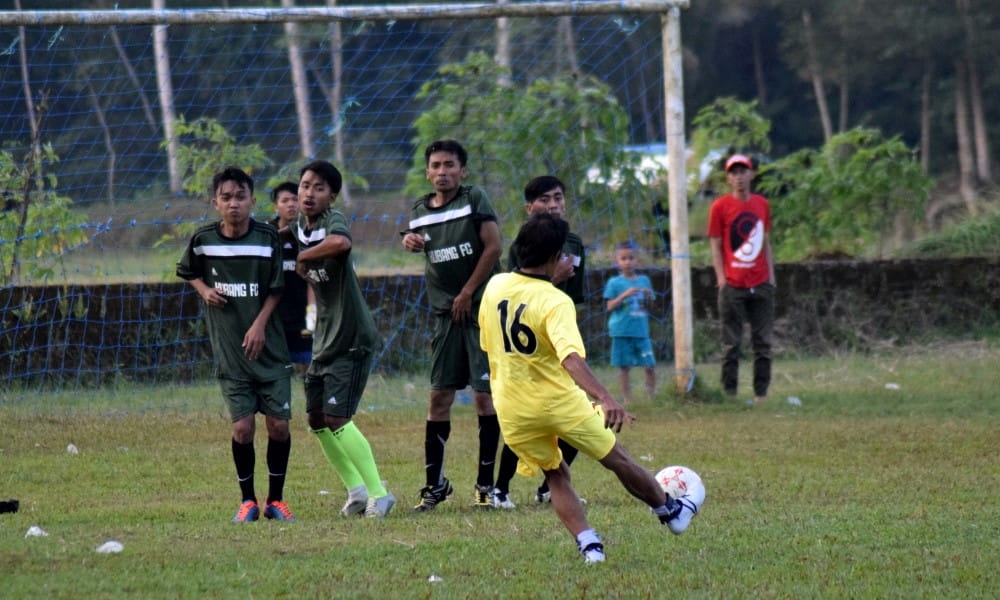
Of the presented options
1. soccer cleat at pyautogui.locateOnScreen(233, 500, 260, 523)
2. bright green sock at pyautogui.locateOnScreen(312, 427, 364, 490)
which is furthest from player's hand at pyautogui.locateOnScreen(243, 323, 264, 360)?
soccer cleat at pyautogui.locateOnScreen(233, 500, 260, 523)

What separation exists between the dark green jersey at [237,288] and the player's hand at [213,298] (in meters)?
0.03

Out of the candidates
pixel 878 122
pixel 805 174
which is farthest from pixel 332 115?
pixel 878 122

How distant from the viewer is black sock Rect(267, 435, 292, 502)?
23.7 feet

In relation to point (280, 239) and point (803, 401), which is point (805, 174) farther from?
point (280, 239)

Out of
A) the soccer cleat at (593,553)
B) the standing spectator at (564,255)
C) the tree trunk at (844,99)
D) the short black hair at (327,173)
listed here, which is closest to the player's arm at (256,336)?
the short black hair at (327,173)

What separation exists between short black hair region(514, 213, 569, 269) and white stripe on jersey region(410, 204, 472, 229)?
6.13 ft

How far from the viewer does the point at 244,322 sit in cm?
716

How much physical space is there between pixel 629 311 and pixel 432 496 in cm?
493

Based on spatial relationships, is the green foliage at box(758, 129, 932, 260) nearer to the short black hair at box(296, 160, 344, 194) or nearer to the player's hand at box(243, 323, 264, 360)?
the short black hair at box(296, 160, 344, 194)

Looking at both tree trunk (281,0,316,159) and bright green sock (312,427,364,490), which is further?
tree trunk (281,0,316,159)

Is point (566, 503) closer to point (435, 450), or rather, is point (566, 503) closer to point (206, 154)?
point (435, 450)

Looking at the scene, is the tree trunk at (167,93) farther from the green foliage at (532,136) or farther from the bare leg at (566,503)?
the bare leg at (566,503)

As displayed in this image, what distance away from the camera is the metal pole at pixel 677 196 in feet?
38.6

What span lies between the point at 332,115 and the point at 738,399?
14.8 ft
